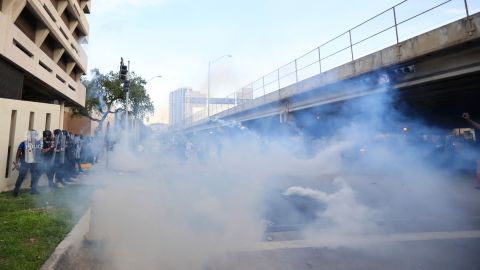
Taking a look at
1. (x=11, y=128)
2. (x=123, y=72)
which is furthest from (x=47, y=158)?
(x=123, y=72)

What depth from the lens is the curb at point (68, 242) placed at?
122 inches

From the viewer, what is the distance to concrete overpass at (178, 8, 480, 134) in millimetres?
7492

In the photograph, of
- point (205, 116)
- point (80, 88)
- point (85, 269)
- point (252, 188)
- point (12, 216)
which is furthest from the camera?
point (205, 116)

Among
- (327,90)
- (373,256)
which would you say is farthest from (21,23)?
(373,256)

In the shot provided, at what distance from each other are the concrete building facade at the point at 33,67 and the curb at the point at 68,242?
13.3 feet

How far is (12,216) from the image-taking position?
471 cm

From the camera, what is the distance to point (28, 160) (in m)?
6.55

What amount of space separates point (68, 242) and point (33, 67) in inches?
452

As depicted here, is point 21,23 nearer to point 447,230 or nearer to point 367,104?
point 367,104

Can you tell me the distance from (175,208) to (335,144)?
9.71 meters

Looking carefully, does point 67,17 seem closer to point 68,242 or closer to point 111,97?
point 111,97

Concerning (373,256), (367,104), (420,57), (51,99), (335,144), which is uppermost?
(51,99)

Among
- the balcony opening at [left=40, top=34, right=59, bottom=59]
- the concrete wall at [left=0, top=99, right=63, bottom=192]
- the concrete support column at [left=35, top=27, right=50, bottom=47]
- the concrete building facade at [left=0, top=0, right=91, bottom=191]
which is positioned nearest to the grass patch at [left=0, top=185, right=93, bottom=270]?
the concrete wall at [left=0, top=99, right=63, bottom=192]

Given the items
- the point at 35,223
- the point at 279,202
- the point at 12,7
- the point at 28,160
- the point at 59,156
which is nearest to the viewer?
the point at 35,223
